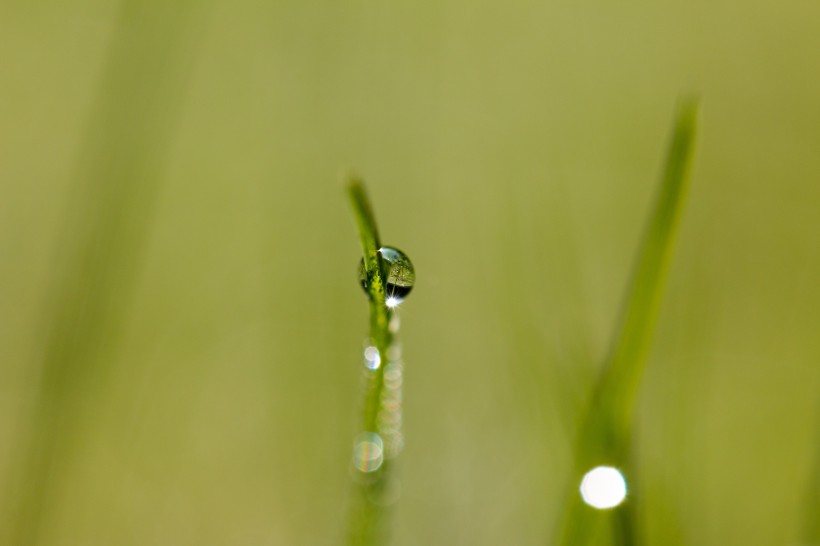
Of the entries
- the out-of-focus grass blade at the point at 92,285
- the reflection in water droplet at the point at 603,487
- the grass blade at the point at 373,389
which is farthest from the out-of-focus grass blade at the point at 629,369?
the out-of-focus grass blade at the point at 92,285

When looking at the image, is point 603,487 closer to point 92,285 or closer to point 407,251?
point 92,285

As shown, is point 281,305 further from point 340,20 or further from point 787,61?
point 787,61

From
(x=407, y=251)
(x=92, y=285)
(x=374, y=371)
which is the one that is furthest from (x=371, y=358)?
(x=407, y=251)

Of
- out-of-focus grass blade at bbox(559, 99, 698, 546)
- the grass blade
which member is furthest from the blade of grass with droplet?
out-of-focus grass blade at bbox(559, 99, 698, 546)

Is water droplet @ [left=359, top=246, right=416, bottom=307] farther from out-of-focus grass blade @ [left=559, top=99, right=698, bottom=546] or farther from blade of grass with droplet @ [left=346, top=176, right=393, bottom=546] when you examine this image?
out-of-focus grass blade @ [left=559, top=99, right=698, bottom=546]

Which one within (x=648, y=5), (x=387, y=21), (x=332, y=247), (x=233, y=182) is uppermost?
(x=648, y=5)

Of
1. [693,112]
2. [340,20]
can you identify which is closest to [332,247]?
[340,20]
